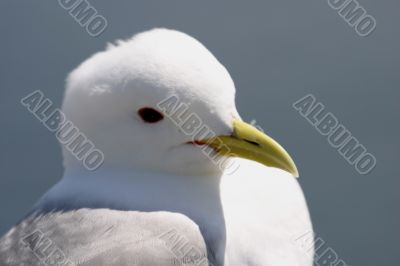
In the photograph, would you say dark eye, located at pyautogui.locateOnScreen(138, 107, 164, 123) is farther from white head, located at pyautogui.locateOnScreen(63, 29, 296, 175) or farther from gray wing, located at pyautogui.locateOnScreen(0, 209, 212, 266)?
gray wing, located at pyautogui.locateOnScreen(0, 209, 212, 266)

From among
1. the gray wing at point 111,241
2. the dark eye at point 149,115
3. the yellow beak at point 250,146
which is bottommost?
the gray wing at point 111,241

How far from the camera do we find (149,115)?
4.41 feet

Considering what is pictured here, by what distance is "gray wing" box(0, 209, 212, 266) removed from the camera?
1.29m

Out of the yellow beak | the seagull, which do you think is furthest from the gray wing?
the yellow beak

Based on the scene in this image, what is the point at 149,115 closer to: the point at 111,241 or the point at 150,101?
the point at 150,101

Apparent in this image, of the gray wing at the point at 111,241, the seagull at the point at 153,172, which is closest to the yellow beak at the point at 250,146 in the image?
the seagull at the point at 153,172

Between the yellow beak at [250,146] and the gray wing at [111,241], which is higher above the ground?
the yellow beak at [250,146]

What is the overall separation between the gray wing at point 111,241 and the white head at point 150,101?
0.08 metres

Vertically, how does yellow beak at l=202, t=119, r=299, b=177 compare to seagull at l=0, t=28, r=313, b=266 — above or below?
above

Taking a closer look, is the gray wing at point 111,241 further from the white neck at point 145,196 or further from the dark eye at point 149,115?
the dark eye at point 149,115

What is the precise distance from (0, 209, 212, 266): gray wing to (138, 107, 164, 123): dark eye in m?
0.12

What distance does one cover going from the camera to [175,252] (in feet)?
4.27

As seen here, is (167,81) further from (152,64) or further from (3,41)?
(3,41)

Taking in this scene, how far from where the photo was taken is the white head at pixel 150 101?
1329 mm
